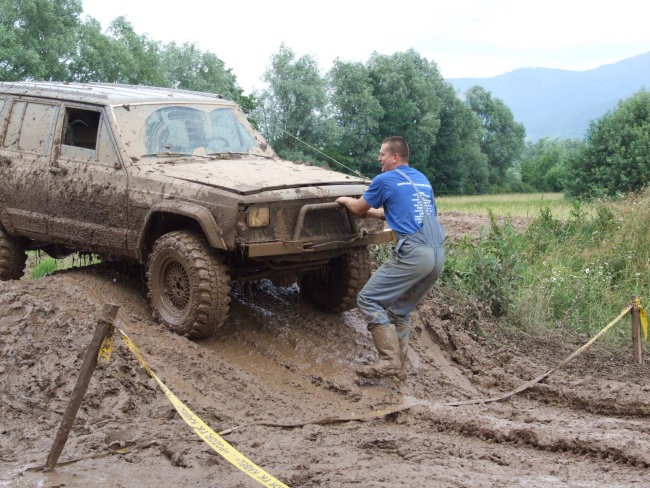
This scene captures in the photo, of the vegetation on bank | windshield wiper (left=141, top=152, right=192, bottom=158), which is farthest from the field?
windshield wiper (left=141, top=152, right=192, bottom=158)

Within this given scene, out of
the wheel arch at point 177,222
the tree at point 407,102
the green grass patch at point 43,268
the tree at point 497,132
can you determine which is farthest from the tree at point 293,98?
the wheel arch at point 177,222

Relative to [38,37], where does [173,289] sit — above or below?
below

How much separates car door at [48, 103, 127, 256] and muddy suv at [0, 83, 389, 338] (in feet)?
0.05

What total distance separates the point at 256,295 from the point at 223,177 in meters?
1.91

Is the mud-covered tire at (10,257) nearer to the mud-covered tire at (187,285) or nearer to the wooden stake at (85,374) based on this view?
the mud-covered tire at (187,285)

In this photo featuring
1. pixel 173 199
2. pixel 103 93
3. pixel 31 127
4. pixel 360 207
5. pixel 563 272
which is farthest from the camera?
pixel 563 272

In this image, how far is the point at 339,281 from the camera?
841cm

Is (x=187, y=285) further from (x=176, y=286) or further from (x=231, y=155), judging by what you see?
(x=231, y=155)

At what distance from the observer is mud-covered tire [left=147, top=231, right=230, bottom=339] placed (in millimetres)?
7246

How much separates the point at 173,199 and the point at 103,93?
1.82m

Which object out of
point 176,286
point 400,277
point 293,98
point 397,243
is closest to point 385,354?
point 400,277

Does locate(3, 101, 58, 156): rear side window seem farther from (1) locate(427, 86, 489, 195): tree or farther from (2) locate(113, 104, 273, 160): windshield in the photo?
(1) locate(427, 86, 489, 195): tree

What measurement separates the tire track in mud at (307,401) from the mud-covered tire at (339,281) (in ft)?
0.55

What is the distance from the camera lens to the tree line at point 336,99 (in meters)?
24.3
